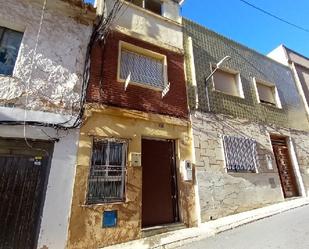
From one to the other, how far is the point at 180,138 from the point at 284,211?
3901 mm

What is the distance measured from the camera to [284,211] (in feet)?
22.5

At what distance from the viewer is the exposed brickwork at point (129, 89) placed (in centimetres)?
620

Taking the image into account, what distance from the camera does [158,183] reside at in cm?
650

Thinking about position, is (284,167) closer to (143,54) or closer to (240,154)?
(240,154)

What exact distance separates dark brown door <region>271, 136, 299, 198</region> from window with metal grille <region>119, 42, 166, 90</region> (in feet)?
19.3

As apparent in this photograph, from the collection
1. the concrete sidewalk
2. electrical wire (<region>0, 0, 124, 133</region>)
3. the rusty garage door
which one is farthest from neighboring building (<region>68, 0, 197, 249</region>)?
the rusty garage door

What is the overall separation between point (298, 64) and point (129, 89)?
37.5ft

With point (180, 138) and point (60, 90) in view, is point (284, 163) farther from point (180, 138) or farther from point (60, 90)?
point (60, 90)

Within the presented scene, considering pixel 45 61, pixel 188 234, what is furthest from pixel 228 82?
pixel 45 61

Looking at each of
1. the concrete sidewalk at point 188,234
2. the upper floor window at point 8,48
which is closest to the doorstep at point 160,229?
the concrete sidewalk at point 188,234

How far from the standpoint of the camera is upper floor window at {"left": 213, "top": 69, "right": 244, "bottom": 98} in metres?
9.04

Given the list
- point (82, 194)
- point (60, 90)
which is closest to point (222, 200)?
point (82, 194)

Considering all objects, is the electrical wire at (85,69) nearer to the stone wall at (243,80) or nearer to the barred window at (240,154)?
the stone wall at (243,80)

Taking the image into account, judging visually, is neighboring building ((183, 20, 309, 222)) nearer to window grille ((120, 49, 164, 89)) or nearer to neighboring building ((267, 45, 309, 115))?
neighboring building ((267, 45, 309, 115))
